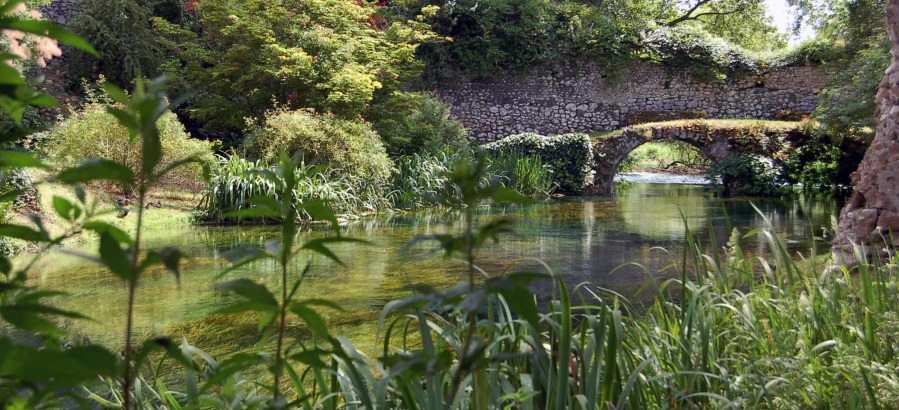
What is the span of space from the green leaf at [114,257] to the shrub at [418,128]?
1179 cm

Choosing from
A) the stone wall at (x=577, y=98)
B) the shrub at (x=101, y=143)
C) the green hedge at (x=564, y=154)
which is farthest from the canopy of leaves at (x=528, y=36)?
the shrub at (x=101, y=143)

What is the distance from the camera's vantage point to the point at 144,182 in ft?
2.02

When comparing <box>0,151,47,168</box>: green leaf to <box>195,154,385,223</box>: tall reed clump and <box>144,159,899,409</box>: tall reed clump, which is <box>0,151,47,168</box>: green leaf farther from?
<box>195,154,385,223</box>: tall reed clump

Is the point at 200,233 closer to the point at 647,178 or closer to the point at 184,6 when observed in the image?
the point at 184,6

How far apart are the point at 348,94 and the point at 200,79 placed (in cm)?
321

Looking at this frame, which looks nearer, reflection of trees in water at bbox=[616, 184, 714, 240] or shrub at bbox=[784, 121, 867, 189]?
reflection of trees in water at bbox=[616, 184, 714, 240]

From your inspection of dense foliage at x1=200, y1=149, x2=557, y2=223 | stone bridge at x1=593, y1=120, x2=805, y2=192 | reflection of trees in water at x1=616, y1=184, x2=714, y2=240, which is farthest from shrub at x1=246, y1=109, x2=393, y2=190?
stone bridge at x1=593, y1=120, x2=805, y2=192

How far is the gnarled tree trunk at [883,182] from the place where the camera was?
11.8 ft

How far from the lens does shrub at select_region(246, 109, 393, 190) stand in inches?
396

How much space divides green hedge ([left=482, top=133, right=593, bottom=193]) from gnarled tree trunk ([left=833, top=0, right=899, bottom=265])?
438 inches

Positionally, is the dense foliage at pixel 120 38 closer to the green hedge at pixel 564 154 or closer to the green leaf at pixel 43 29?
the green hedge at pixel 564 154

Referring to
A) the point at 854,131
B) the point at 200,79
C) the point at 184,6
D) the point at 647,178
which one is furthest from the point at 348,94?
the point at 647,178

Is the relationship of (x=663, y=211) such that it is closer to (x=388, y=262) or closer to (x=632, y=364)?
(x=388, y=262)

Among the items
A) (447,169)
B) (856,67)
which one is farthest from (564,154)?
(856,67)
